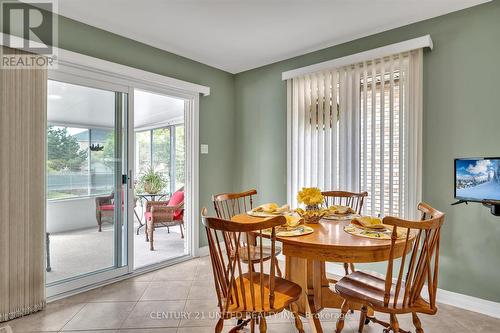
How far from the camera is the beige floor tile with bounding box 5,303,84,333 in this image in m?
2.07

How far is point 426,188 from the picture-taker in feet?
8.47

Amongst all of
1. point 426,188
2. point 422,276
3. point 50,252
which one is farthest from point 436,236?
point 50,252

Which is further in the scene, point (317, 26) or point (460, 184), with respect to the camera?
point (317, 26)

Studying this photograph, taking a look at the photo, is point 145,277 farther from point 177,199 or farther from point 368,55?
point 368,55

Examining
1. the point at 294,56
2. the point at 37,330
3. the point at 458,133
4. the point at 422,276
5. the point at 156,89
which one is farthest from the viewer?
the point at 294,56

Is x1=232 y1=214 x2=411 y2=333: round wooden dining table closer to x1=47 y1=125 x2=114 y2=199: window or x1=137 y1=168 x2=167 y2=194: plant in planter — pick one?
x1=47 y1=125 x2=114 y2=199: window

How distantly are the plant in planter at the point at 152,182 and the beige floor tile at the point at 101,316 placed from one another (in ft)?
9.81

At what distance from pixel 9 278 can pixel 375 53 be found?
378 centimetres

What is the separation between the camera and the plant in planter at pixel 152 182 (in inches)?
208

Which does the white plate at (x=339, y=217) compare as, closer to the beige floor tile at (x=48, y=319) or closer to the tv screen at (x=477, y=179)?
the tv screen at (x=477, y=179)

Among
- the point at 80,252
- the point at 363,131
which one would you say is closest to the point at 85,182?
the point at 80,252

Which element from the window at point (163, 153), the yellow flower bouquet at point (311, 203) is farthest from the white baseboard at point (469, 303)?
the window at point (163, 153)

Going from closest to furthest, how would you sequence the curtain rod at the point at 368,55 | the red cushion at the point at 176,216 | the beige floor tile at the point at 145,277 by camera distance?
the curtain rod at the point at 368,55, the beige floor tile at the point at 145,277, the red cushion at the point at 176,216

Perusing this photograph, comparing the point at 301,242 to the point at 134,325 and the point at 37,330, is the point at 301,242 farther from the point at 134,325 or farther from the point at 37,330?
the point at 37,330
